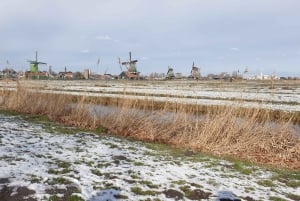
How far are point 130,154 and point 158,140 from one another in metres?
2.69

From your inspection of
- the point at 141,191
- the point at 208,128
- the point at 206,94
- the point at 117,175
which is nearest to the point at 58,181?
the point at 117,175

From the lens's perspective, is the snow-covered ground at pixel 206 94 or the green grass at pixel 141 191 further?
the snow-covered ground at pixel 206 94

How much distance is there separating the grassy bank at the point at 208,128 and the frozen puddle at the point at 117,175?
53.6 inches

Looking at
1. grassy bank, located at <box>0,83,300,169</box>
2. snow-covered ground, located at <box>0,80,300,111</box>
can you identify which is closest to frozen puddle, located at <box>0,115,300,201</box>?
grassy bank, located at <box>0,83,300,169</box>

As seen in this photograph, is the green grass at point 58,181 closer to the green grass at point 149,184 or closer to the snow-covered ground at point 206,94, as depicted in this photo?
the green grass at point 149,184

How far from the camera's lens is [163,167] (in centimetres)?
589

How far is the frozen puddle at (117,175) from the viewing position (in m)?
4.42

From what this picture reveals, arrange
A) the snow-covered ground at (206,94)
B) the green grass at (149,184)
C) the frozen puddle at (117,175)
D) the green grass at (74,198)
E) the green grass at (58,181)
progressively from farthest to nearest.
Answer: the snow-covered ground at (206,94), the green grass at (149,184), the green grass at (58,181), the frozen puddle at (117,175), the green grass at (74,198)

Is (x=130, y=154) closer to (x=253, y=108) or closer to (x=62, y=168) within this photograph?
(x=62, y=168)

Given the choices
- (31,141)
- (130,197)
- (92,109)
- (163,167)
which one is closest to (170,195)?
(130,197)

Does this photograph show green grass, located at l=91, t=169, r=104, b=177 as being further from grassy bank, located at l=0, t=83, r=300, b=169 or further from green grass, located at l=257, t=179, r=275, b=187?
grassy bank, located at l=0, t=83, r=300, b=169

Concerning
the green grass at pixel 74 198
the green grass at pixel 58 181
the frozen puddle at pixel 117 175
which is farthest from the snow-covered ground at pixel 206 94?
the green grass at pixel 74 198

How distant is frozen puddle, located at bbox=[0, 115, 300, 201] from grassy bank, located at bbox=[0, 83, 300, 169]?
1.36 m

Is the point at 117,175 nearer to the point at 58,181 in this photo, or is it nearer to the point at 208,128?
the point at 58,181
